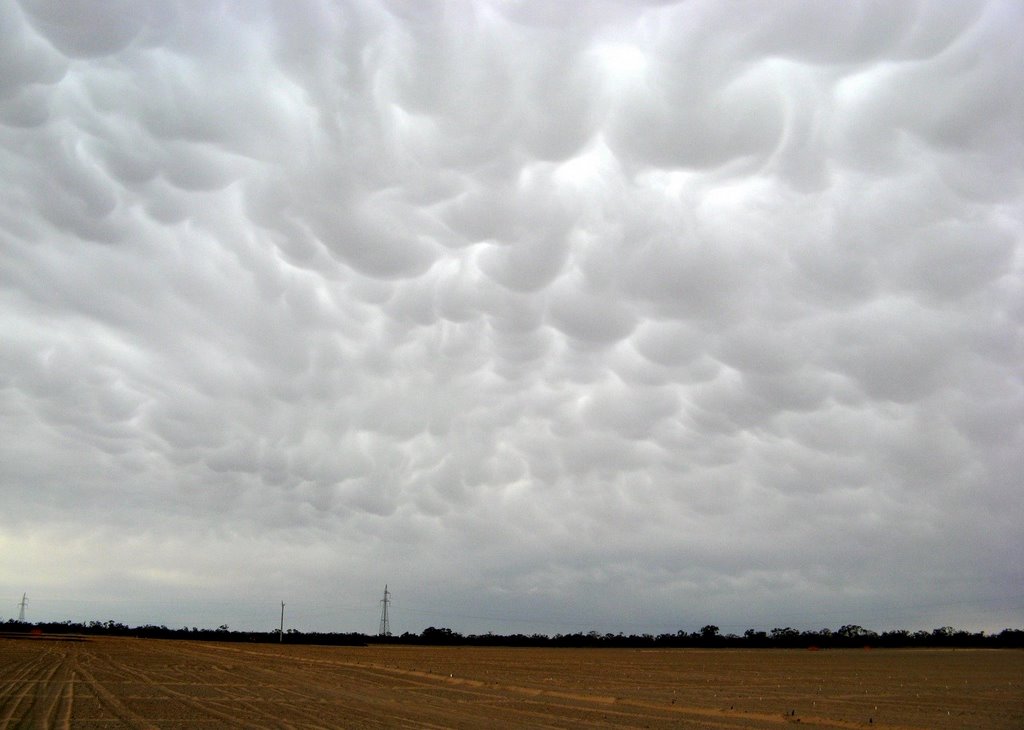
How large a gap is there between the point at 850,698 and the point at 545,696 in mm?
14062

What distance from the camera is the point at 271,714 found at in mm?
27406

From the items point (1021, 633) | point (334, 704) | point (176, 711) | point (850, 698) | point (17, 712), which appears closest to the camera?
point (17, 712)

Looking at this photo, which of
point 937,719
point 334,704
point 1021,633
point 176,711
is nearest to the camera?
point 176,711

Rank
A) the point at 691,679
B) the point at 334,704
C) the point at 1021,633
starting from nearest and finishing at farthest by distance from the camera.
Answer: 1. the point at 334,704
2. the point at 691,679
3. the point at 1021,633

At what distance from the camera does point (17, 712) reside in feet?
84.6

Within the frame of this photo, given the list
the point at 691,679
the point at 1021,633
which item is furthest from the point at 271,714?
the point at 1021,633

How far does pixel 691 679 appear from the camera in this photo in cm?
5409

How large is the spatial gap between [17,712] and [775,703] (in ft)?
93.1

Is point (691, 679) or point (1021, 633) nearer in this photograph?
point (691, 679)

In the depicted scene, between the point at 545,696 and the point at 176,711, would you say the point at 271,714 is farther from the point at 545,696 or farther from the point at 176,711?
the point at 545,696

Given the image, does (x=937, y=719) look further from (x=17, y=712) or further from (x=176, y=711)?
(x=17, y=712)

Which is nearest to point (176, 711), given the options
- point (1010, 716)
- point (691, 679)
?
point (1010, 716)

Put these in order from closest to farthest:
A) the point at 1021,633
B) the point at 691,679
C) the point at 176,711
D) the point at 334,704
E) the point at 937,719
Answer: the point at 176,711
the point at 937,719
the point at 334,704
the point at 691,679
the point at 1021,633

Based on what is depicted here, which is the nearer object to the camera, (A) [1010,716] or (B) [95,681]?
(A) [1010,716]
